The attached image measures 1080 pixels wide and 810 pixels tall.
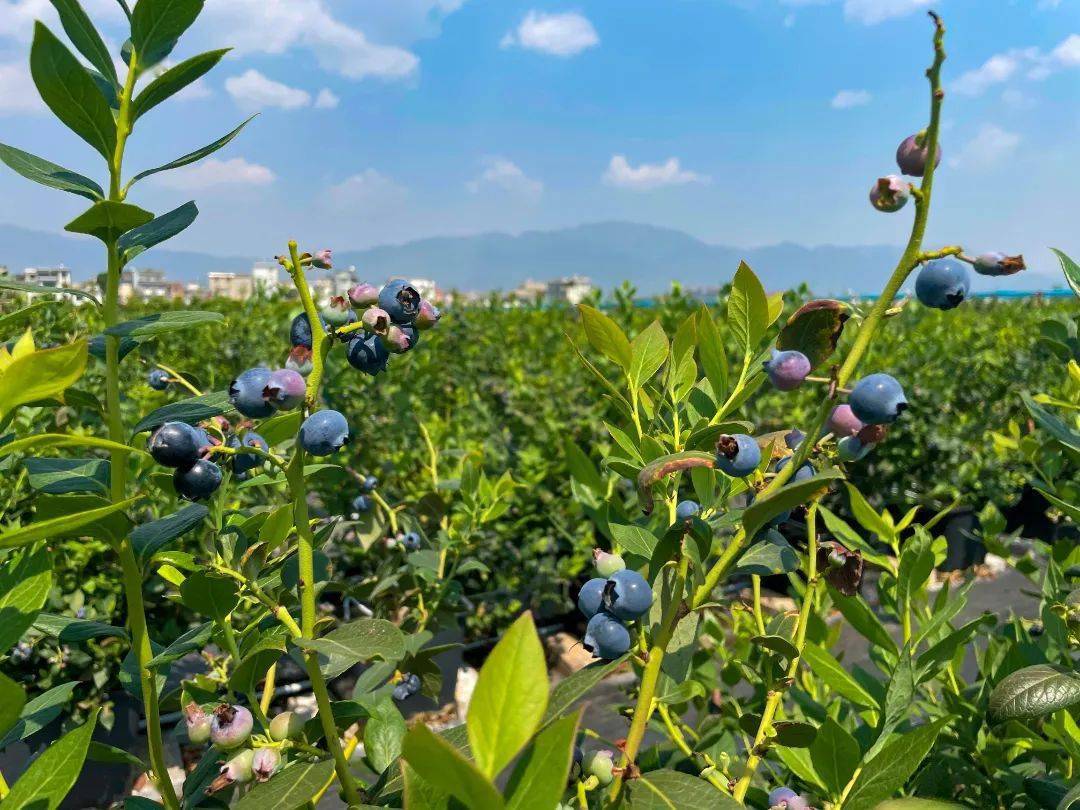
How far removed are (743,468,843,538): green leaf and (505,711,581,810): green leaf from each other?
216 millimetres

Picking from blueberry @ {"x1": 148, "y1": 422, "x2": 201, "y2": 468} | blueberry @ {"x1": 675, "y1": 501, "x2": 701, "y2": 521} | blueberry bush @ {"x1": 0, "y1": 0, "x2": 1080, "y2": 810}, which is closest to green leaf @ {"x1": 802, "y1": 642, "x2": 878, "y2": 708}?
blueberry bush @ {"x1": 0, "y1": 0, "x2": 1080, "y2": 810}

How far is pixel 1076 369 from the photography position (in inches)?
43.1

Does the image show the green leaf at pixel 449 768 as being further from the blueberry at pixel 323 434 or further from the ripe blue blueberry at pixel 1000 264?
the ripe blue blueberry at pixel 1000 264

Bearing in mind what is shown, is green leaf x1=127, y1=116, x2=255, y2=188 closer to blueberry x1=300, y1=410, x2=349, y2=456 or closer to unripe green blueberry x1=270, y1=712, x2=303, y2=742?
blueberry x1=300, y1=410, x2=349, y2=456

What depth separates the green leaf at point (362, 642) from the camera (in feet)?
2.04

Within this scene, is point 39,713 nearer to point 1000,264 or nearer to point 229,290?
point 1000,264

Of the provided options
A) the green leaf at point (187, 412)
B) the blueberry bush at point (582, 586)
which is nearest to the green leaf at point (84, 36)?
the blueberry bush at point (582, 586)

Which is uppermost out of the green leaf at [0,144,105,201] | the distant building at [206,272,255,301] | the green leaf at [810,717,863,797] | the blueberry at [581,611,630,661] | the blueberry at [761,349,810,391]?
the distant building at [206,272,255,301]

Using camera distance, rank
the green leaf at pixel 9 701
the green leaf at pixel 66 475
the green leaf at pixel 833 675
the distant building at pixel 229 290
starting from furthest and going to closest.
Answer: the distant building at pixel 229 290, the green leaf at pixel 833 675, the green leaf at pixel 66 475, the green leaf at pixel 9 701

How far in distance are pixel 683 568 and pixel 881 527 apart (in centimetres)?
60

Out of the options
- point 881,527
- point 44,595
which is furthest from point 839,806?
point 44,595

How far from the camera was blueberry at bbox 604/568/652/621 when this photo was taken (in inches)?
26.5

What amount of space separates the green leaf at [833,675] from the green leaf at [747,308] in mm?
392

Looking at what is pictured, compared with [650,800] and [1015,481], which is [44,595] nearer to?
[650,800]
